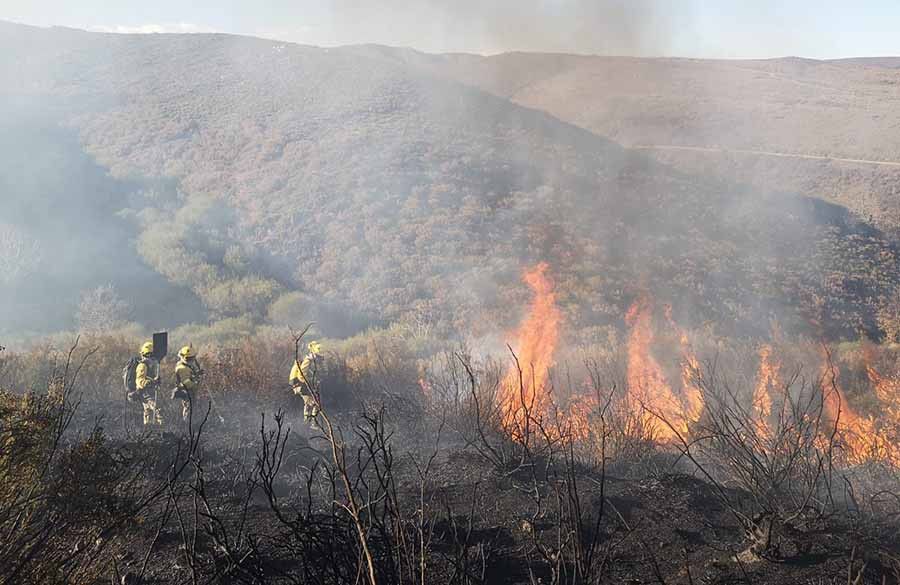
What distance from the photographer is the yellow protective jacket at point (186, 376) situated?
833cm

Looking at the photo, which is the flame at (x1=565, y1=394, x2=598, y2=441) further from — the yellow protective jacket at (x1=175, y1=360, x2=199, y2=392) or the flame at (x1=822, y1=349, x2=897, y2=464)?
the yellow protective jacket at (x1=175, y1=360, x2=199, y2=392)

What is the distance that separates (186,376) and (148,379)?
2.07 ft

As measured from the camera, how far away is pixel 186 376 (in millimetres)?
8406

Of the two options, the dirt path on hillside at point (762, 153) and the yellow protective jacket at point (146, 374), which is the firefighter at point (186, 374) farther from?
the dirt path on hillside at point (762, 153)

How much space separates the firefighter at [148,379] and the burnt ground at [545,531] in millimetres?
2339

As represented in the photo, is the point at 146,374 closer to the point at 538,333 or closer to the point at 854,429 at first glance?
the point at 538,333

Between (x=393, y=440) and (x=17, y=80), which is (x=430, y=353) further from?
(x=17, y=80)

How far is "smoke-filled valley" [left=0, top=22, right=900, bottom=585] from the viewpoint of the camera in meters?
4.17

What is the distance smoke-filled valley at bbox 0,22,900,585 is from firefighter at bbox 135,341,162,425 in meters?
0.34

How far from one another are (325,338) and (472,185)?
10.0m

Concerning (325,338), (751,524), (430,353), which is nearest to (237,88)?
(325,338)

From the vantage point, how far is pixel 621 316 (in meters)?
17.2

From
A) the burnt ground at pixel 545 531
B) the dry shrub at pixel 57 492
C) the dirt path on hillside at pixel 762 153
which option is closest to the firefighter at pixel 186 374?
the burnt ground at pixel 545 531

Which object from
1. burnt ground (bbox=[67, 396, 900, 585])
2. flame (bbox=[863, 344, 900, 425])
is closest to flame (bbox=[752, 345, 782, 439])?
flame (bbox=[863, 344, 900, 425])
